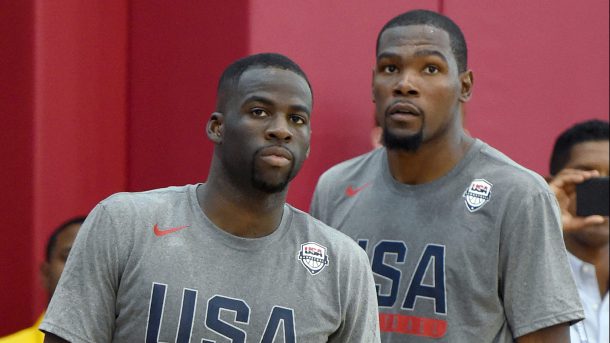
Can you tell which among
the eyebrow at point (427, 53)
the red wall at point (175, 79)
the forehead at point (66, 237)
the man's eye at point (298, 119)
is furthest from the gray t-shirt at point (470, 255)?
the forehead at point (66, 237)

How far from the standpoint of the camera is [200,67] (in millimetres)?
5352

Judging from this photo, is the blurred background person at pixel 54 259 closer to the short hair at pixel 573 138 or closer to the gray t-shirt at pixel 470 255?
the gray t-shirt at pixel 470 255

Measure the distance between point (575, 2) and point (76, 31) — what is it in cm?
307

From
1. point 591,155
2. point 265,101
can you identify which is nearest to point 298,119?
point 265,101

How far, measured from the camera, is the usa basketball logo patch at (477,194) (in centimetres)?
443

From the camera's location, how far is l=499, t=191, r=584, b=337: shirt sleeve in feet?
13.9

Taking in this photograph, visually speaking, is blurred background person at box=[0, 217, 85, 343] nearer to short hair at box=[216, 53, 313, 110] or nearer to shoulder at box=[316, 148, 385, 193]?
shoulder at box=[316, 148, 385, 193]

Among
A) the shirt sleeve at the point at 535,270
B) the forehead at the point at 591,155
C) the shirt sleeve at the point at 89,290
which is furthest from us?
the forehead at the point at 591,155

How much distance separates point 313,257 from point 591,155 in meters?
2.48

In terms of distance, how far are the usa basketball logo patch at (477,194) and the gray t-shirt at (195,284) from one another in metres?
0.76

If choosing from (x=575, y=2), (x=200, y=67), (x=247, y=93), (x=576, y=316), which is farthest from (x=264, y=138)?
(x=575, y=2)

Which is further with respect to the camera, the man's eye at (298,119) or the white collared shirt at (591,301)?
the white collared shirt at (591,301)

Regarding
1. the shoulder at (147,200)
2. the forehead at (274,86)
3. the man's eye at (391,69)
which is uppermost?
the man's eye at (391,69)

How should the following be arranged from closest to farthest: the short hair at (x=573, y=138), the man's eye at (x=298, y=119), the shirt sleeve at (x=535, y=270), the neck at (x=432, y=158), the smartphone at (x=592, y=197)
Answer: the man's eye at (x=298, y=119) < the shirt sleeve at (x=535, y=270) < the neck at (x=432, y=158) < the smartphone at (x=592, y=197) < the short hair at (x=573, y=138)
